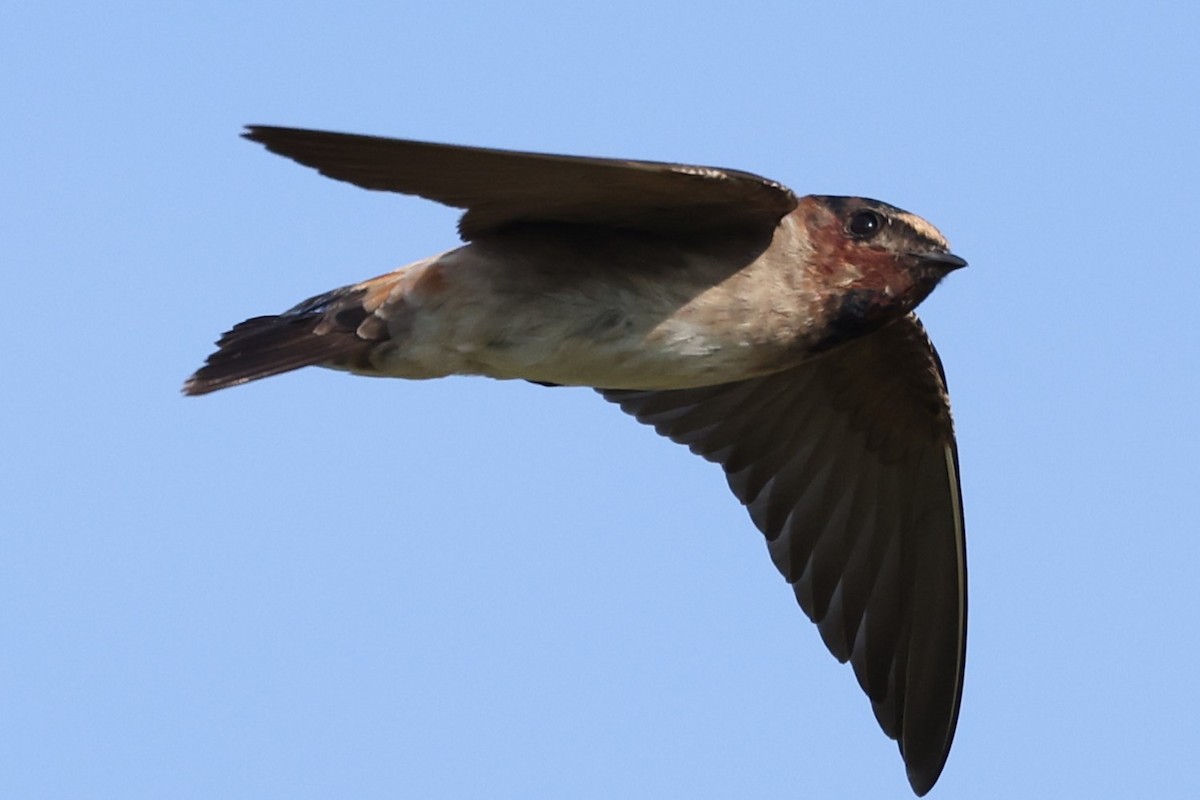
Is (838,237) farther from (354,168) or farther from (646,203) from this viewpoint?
(354,168)

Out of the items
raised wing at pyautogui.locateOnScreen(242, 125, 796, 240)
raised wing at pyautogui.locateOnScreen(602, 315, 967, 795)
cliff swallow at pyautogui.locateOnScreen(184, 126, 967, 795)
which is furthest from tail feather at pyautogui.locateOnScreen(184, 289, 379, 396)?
raised wing at pyautogui.locateOnScreen(602, 315, 967, 795)

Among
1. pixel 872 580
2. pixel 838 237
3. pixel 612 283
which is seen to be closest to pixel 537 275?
pixel 612 283

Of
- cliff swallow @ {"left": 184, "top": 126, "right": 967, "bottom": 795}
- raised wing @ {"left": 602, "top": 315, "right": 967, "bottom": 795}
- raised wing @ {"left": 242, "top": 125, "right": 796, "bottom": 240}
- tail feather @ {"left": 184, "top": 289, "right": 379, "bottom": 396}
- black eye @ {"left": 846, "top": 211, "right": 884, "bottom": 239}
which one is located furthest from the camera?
raised wing @ {"left": 602, "top": 315, "right": 967, "bottom": 795}

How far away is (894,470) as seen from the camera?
8.96m

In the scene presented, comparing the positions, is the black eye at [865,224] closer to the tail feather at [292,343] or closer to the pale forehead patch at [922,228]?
the pale forehead patch at [922,228]

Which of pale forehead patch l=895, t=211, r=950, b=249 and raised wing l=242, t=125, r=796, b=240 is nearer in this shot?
raised wing l=242, t=125, r=796, b=240

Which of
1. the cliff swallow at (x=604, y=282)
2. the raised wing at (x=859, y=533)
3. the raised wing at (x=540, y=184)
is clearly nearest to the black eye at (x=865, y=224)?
the cliff swallow at (x=604, y=282)

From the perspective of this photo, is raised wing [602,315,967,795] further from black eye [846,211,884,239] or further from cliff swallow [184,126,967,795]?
black eye [846,211,884,239]

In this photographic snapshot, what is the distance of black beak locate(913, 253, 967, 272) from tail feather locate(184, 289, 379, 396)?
6.07 ft

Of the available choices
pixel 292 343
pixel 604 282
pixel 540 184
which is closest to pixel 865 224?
pixel 604 282

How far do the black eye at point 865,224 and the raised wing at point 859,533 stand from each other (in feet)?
5.10

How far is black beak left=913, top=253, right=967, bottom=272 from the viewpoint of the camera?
7465 millimetres

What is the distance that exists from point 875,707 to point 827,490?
881mm

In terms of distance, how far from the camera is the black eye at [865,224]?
24.3ft
